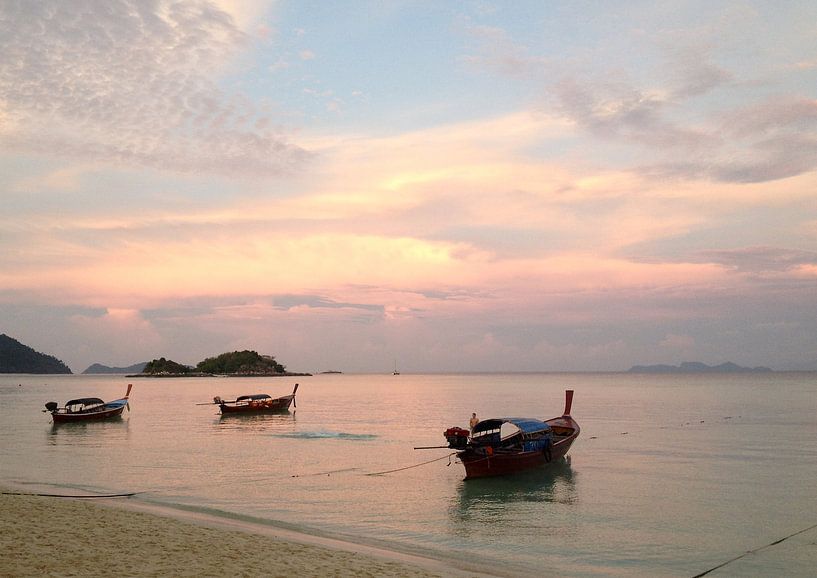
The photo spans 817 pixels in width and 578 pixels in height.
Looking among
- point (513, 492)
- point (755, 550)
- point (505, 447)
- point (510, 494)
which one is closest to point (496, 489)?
point (513, 492)

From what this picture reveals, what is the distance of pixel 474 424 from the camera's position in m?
35.6

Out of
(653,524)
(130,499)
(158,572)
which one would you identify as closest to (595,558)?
(653,524)

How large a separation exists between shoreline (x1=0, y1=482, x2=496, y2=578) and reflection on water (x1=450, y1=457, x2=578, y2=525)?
22.2 ft

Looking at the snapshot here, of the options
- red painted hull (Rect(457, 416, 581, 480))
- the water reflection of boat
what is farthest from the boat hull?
the water reflection of boat

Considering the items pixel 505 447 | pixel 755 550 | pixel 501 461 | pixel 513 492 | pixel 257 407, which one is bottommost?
pixel 257 407

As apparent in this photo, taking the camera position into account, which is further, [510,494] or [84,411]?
[84,411]

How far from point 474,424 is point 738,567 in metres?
18.2

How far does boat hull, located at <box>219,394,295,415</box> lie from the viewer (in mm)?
76250

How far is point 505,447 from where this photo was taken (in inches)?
1319

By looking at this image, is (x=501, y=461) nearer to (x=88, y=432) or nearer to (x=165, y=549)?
(x=165, y=549)

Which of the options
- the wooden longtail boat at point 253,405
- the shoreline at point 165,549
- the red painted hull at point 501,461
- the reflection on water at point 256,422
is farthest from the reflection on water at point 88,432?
the shoreline at point 165,549

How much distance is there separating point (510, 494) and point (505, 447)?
4.61 metres

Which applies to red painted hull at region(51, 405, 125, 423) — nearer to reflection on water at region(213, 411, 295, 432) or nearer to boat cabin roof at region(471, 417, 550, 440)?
reflection on water at region(213, 411, 295, 432)

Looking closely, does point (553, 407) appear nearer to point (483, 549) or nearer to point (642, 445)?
point (642, 445)
